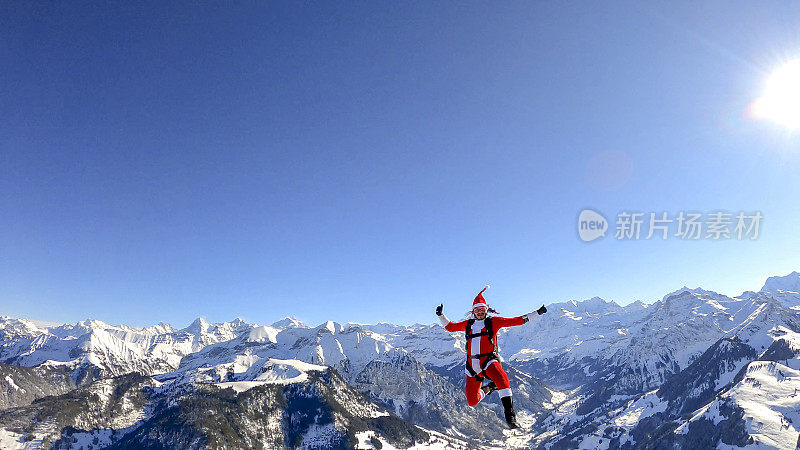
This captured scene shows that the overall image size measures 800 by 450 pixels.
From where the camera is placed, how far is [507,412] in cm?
1848

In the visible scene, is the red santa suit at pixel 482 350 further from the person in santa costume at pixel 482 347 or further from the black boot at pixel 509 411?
the black boot at pixel 509 411

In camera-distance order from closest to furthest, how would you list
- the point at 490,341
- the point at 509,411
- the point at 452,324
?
the point at 509,411
the point at 490,341
the point at 452,324

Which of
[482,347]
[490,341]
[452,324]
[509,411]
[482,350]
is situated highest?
[452,324]

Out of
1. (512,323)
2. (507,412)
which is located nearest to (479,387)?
(507,412)

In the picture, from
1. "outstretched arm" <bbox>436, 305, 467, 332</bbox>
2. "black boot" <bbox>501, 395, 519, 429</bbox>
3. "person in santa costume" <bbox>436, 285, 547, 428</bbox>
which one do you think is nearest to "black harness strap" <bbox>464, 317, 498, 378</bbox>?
"person in santa costume" <bbox>436, 285, 547, 428</bbox>

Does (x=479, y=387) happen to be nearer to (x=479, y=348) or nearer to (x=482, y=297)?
(x=479, y=348)

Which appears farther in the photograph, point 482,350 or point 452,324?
point 452,324

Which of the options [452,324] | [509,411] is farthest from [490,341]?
[509,411]

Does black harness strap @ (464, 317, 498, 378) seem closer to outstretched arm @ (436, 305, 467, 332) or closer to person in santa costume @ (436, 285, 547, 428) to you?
person in santa costume @ (436, 285, 547, 428)

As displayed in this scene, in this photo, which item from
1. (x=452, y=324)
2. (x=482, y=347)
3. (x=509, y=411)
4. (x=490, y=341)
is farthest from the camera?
(x=452, y=324)

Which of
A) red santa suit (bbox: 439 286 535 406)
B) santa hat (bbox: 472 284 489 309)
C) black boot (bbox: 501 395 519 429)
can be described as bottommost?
black boot (bbox: 501 395 519 429)

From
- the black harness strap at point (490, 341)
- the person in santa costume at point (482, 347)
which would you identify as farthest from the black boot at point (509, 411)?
the black harness strap at point (490, 341)

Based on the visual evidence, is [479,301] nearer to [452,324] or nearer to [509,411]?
[452,324]

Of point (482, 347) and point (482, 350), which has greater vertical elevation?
point (482, 347)
